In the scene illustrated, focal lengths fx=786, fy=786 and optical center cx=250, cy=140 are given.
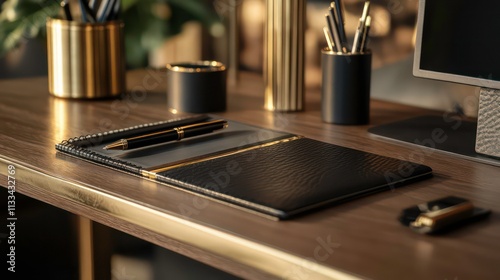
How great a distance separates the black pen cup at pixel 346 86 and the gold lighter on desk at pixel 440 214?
1.32 ft

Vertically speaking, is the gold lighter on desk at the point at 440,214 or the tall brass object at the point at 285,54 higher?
the tall brass object at the point at 285,54

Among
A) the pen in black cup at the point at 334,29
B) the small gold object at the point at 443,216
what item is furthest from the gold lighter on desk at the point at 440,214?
the pen in black cup at the point at 334,29

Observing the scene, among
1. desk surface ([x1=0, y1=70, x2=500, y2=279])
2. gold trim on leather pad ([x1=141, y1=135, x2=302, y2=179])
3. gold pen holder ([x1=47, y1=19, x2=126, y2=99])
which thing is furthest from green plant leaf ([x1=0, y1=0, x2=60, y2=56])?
gold trim on leather pad ([x1=141, y1=135, x2=302, y2=179])

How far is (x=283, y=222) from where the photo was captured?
0.77m

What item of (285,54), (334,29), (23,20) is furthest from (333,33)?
(23,20)

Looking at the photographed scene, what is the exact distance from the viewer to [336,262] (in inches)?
26.7

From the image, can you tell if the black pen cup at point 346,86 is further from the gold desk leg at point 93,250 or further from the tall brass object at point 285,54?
the gold desk leg at point 93,250

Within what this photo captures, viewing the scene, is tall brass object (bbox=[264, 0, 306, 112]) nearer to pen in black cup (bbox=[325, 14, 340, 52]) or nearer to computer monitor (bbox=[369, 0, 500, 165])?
pen in black cup (bbox=[325, 14, 340, 52])

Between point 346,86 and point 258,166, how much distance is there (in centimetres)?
31

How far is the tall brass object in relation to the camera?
130 centimetres

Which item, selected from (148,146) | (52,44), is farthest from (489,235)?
Result: (52,44)

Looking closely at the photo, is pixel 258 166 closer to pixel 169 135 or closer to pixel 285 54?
pixel 169 135

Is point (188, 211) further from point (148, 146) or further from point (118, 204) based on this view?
point (148, 146)

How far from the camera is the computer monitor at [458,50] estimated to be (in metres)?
1.00
